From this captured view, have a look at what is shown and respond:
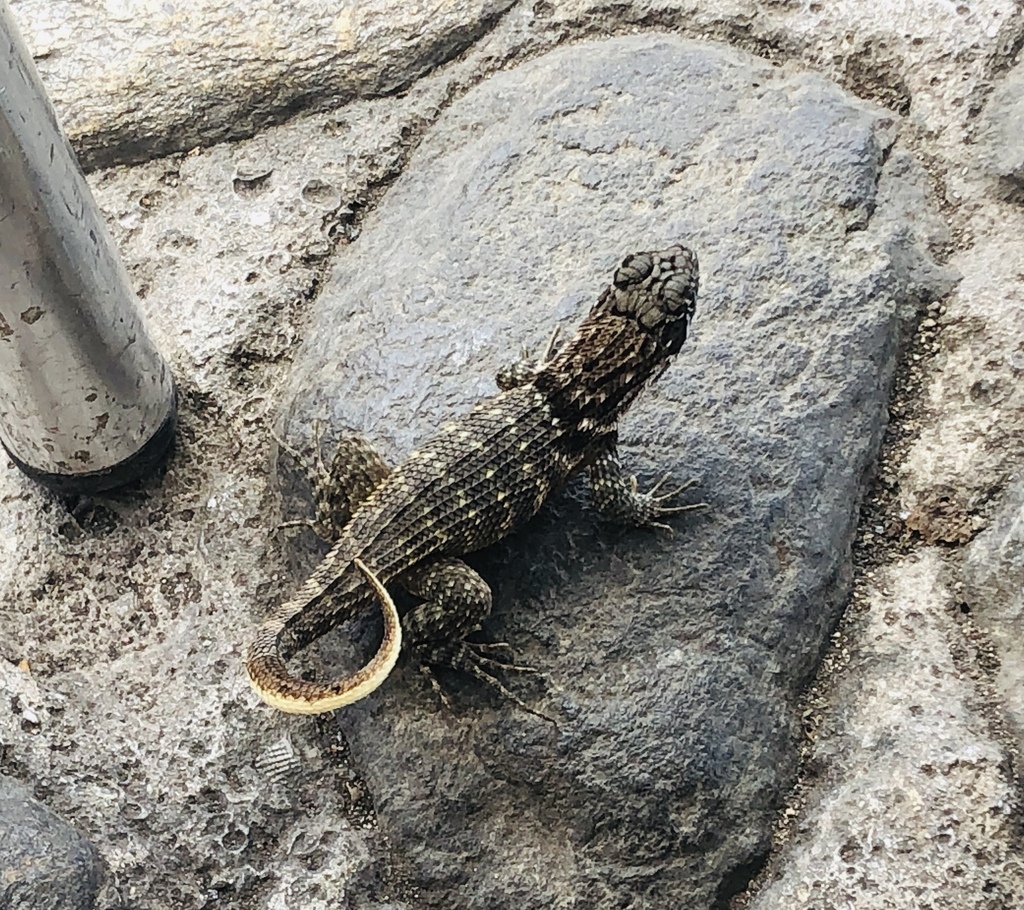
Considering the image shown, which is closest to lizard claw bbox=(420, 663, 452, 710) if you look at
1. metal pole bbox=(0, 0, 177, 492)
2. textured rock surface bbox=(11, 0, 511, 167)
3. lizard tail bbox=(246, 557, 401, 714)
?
lizard tail bbox=(246, 557, 401, 714)

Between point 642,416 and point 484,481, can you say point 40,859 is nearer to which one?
point 484,481

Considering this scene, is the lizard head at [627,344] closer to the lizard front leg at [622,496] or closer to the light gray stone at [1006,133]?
the lizard front leg at [622,496]

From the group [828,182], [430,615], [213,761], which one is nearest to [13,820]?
[213,761]

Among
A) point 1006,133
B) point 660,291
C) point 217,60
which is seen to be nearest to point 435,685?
point 660,291

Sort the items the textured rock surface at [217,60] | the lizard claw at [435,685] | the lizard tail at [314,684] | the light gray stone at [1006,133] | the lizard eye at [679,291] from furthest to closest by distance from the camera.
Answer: the textured rock surface at [217,60], the light gray stone at [1006,133], the lizard eye at [679,291], the lizard claw at [435,685], the lizard tail at [314,684]

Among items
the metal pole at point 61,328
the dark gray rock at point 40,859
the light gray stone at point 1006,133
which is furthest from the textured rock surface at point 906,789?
the metal pole at point 61,328

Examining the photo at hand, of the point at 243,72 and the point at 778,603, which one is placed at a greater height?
the point at 243,72

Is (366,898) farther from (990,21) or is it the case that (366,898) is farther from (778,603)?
(990,21)
